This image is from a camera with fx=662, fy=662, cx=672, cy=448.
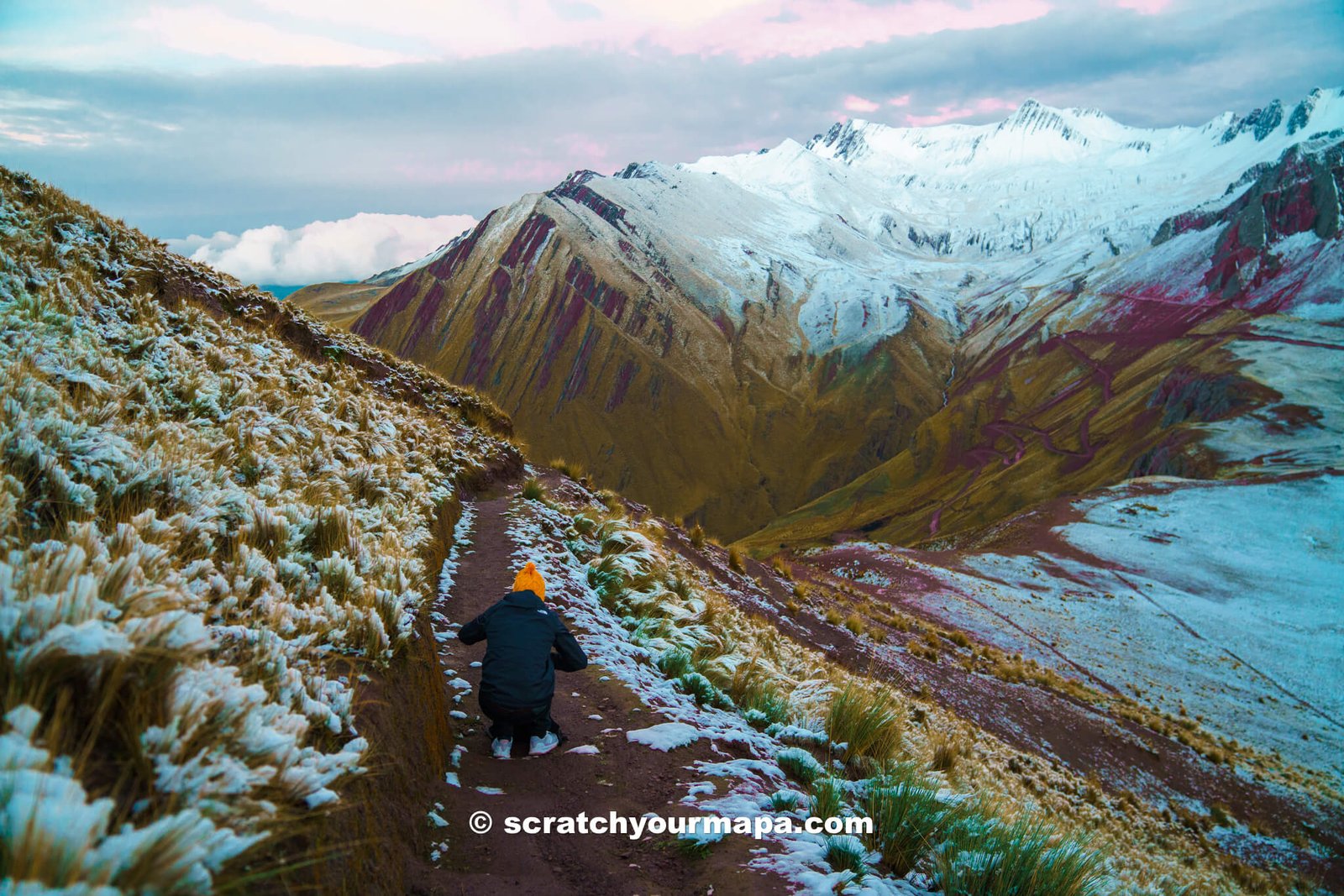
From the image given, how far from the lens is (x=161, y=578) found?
10.8 ft

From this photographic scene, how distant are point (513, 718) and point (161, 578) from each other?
3.17 metres

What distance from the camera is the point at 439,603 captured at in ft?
27.3

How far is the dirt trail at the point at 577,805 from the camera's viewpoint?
13.6 ft

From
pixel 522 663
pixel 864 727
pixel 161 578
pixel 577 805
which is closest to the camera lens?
pixel 161 578

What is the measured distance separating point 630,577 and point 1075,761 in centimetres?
1619

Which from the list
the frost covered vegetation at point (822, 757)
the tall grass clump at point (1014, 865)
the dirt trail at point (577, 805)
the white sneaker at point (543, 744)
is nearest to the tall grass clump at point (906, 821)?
the frost covered vegetation at point (822, 757)

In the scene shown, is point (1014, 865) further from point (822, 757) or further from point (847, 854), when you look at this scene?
point (822, 757)

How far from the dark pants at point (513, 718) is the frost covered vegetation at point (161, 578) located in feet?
3.52

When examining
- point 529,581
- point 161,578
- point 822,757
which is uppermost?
point 161,578

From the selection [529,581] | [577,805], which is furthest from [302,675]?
[529,581]

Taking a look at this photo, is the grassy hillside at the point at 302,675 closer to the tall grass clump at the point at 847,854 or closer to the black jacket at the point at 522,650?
the tall grass clump at the point at 847,854

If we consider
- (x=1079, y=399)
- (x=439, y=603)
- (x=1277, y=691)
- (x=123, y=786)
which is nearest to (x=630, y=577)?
(x=439, y=603)

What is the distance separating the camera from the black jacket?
5742 mm

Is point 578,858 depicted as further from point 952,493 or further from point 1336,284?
point 1336,284
